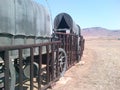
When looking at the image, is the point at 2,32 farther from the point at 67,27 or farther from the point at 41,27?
the point at 67,27

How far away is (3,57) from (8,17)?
1.37m

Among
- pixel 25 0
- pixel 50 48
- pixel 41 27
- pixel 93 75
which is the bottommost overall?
pixel 93 75

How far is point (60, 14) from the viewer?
60.1 feet

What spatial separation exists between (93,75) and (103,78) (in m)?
0.95

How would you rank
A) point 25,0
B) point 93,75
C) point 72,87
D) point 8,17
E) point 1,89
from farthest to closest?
point 93,75
point 72,87
point 25,0
point 8,17
point 1,89

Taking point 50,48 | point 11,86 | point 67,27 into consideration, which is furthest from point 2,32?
point 67,27

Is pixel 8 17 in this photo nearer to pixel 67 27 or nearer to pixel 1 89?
pixel 1 89

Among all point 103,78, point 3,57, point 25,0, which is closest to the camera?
point 3,57

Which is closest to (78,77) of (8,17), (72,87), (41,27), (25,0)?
(72,87)

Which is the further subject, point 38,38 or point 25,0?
point 38,38

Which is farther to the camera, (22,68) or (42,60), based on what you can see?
(42,60)

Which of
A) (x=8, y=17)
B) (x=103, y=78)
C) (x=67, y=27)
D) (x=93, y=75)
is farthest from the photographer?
(x=67, y=27)

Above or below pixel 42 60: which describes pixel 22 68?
above

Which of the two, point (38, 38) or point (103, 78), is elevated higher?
point (38, 38)
